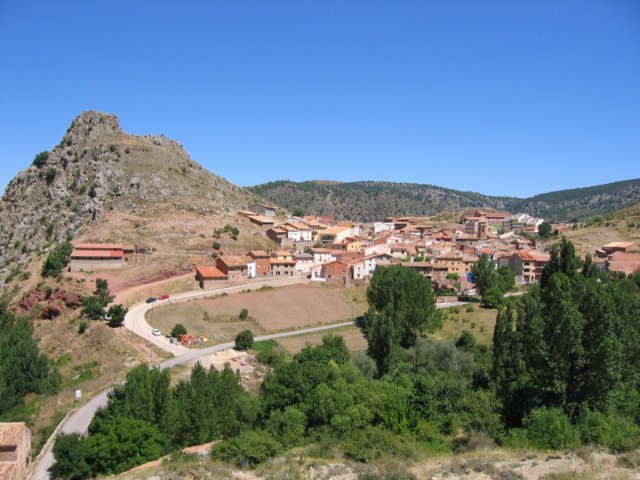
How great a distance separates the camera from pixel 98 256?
54.6 meters

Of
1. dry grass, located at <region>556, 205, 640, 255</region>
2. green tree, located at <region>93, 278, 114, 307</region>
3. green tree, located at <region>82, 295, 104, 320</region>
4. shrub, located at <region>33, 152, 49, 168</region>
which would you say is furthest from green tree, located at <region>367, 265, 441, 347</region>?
shrub, located at <region>33, 152, 49, 168</region>

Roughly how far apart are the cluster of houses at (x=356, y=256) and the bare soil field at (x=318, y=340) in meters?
13.7

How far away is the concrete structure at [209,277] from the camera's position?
5384cm

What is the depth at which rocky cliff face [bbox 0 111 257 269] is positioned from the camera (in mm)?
73688

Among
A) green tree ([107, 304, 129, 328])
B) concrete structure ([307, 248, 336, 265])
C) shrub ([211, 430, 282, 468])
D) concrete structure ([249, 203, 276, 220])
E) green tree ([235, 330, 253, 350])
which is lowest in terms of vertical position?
green tree ([235, 330, 253, 350])

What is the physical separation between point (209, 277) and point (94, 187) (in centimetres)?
3341

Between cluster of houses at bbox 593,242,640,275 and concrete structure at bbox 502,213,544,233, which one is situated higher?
concrete structure at bbox 502,213,544,233

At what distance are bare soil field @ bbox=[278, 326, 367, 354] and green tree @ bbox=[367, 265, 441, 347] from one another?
10.8 ft

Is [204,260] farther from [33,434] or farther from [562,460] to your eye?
[562,460]

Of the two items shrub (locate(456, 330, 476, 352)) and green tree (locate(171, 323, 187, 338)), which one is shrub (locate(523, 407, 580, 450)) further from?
green tree (locate(171, 323, 187, 338))

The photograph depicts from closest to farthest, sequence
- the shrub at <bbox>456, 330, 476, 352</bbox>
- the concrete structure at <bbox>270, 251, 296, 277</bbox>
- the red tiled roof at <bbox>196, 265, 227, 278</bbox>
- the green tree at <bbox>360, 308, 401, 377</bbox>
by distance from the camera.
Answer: the green tree at <bbox>360, 308, 401, 377</bbox>, the shrub at <bbox>456, 330, 476, 352</bbox>, the red tiled roof at <bbox>196, 265, 227, 278</bbox>, the concrete structure at <bbox>270, 251, 296, 277</bbox>

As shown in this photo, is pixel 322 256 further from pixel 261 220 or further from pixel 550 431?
pixel 550 431

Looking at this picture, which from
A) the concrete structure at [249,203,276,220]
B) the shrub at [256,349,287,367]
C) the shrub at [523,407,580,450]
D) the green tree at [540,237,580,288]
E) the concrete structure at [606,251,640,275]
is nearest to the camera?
the shrub at [523,407,580,450]

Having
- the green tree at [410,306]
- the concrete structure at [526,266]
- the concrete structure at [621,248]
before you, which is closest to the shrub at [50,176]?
the green tree at [410,306]
